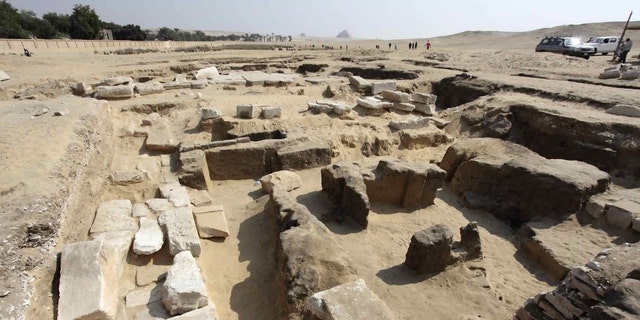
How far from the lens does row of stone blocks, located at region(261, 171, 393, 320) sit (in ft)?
9.71

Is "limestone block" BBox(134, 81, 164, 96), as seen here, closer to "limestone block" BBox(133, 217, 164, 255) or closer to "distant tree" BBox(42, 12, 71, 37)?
"limestone block" BBox(133, 217, 164, 255)

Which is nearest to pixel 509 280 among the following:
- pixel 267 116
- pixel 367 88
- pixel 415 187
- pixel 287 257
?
pixel 415 187

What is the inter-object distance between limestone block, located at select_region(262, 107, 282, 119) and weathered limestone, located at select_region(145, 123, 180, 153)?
2.11m

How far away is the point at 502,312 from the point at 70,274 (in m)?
4.49

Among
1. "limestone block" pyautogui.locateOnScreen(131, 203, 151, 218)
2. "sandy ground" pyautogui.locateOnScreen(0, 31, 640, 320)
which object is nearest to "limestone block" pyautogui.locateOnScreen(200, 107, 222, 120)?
"sandy ground" pyautogui.locateOnScreen(0, 31, 640, 320)

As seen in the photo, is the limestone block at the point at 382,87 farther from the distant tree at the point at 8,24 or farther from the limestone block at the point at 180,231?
the distant tree at the point at 8,24

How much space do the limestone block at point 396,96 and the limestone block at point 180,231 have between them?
7.14m

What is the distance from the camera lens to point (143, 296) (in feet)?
11.6

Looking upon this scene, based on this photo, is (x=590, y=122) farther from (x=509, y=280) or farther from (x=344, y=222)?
(x=344, y=222)

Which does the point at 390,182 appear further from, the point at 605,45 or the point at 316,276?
the point at 605,45

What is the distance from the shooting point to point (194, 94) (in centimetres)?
992

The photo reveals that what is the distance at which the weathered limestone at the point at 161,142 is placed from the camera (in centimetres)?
708

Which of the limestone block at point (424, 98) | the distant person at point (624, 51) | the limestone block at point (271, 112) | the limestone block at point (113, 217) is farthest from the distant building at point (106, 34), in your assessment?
the distant person at point (624, 51)

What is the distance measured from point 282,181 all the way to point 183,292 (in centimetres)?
321
